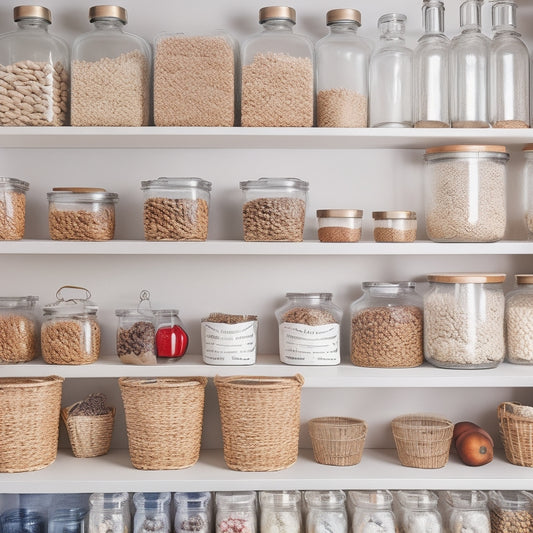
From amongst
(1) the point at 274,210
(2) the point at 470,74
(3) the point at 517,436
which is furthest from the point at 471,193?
(3) the point at 517,436

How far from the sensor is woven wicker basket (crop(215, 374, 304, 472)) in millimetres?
1991

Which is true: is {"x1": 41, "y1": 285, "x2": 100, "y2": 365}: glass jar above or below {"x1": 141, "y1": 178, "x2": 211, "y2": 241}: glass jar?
below

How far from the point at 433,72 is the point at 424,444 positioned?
3.49ft

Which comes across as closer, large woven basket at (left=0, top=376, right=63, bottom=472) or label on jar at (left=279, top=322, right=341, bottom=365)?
large woven basket at (left=0, top=376, right=63, bottom=472)

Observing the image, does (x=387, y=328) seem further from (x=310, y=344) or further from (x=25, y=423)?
(x=25, y=423)

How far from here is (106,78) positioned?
6.80 ft

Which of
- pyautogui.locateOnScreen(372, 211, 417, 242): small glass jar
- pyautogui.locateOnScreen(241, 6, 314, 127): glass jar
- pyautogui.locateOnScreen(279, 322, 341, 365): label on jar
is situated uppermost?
→ pyautogui.locateOnScreen(241, 6, 314, 127): glass jar

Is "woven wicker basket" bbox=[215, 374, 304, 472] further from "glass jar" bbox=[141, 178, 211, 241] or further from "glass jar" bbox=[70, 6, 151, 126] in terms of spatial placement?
"glass jar" bbox=[70, 6, 151, 126]

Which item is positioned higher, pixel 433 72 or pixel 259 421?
pixel 433 72

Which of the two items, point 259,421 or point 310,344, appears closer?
point 259,421

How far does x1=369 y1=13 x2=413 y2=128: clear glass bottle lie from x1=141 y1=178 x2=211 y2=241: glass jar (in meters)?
0.56

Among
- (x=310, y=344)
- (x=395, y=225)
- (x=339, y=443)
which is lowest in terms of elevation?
(x=339, y=443)

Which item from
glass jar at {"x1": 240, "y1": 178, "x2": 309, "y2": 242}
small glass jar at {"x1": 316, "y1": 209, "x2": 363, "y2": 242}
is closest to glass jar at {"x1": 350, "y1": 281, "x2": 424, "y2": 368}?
small glass jar at {"x1": 316, "y1": 209, "x2": 363, "y2": 242}

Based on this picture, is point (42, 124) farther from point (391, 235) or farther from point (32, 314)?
point (391, 235)
